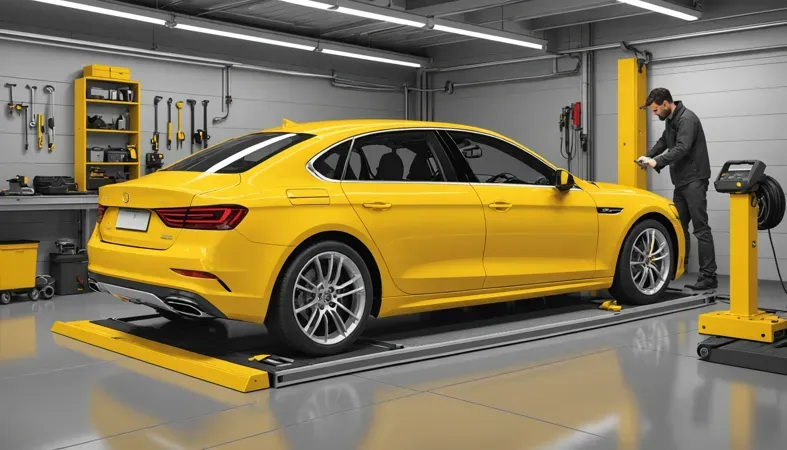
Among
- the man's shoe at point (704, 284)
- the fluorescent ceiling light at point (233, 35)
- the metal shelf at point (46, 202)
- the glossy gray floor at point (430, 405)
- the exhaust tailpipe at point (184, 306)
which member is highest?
the fluorescent ceiling light at point (233, 35)

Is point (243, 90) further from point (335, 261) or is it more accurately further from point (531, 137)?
point (335, 261)

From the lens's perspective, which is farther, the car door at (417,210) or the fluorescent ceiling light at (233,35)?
the fluorescent ceiling light at (233,35)

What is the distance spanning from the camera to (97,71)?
919 centimetres

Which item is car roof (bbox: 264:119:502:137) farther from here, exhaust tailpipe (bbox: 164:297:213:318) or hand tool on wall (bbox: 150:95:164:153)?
hand tool on wall (bbox: 150:95:164:153)

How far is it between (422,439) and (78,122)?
23.6ft

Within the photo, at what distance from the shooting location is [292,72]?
11.6 m

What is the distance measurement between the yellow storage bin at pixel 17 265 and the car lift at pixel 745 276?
6188 mm

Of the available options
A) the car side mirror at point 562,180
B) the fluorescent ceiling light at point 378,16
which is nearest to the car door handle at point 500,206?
the car side mirror at point 562,180

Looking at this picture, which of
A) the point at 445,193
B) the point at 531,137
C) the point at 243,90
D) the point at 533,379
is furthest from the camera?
the point at 531,137

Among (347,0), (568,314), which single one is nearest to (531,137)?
(347,0)

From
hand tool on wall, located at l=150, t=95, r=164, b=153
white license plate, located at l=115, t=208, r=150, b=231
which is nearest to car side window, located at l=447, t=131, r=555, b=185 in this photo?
white license plate, located at l=115, t=208, r=150, b=231

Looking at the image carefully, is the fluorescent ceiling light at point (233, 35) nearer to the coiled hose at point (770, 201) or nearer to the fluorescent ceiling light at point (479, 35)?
the fluorescent ceiling light at point (479, 35)

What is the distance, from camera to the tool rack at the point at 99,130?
9156 mm

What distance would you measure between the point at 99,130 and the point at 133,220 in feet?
16.2
